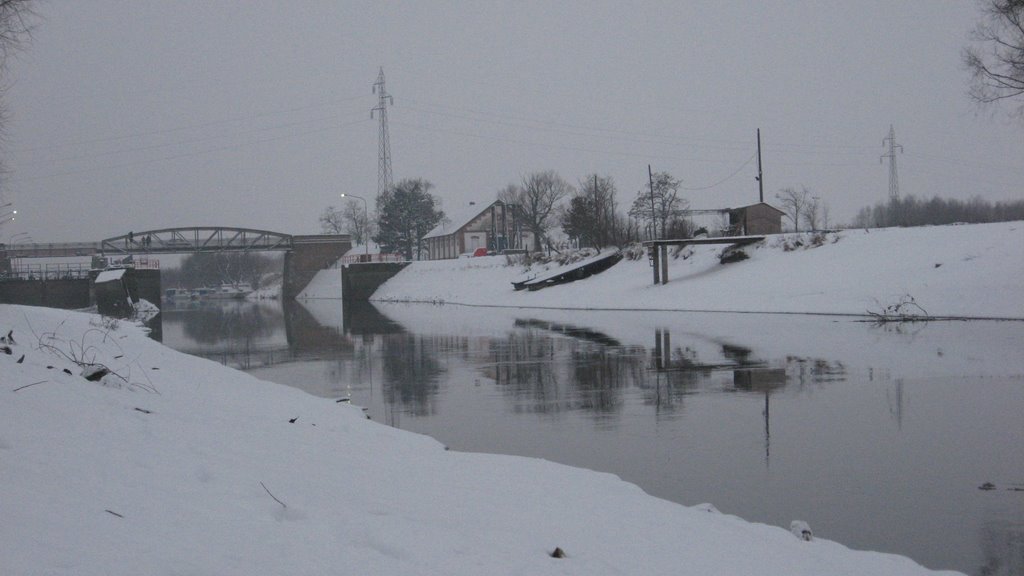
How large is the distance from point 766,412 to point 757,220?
42.7 metres

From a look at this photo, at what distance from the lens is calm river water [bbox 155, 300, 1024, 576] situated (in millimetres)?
7961

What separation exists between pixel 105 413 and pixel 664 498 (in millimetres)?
5574

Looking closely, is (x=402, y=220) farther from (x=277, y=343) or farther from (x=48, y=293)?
(x=277, y=343)

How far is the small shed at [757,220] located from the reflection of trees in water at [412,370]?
29.7 m

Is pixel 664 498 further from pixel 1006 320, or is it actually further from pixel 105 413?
pixel 1006 320

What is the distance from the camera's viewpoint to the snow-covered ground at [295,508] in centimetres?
466

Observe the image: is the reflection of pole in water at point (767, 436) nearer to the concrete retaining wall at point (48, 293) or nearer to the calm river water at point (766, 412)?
the calm river water at point (766, 412)

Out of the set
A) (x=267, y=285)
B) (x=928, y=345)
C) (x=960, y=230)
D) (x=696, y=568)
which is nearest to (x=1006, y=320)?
(x=928, y=345)

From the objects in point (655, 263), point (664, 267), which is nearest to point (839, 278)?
point (664, 267)

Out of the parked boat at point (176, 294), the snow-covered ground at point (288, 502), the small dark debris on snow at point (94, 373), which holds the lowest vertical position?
the snow-covered ground at point (288, 502)

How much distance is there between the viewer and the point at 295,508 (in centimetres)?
584

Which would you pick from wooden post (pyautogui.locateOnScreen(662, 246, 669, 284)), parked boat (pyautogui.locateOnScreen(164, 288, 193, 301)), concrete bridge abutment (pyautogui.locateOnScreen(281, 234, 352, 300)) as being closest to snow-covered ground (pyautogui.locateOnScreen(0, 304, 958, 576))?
wooden post (pyautogui.locateOnScreen(662, 246, 669, 284))

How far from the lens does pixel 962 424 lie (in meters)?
11.6

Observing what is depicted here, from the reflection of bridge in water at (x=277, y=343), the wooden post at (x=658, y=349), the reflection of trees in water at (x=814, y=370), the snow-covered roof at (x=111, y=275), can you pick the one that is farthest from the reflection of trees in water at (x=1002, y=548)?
the snow-covered roof at (x=111, y=275)
